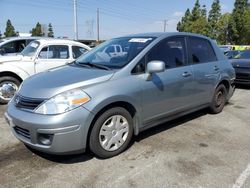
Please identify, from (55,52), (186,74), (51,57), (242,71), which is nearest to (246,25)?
(242,71)

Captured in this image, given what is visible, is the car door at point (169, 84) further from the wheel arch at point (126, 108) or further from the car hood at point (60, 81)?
the car hood at point (60, 81)

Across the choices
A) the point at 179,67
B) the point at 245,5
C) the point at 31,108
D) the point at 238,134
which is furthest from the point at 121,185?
the point at 245,5

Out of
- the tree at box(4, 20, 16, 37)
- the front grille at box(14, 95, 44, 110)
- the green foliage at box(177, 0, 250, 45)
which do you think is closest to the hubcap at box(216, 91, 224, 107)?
the front grille at box(14, 95, 44, 110)

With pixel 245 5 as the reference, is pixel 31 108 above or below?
below

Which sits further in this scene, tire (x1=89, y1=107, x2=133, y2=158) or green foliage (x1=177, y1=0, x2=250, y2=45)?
green foliage (x1=177, y1=0, x2=250, y2=45)

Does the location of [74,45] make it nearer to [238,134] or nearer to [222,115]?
[222,115]

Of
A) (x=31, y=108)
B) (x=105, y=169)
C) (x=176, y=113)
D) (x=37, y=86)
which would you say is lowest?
(x=105, y=169)

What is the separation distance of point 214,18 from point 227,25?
10.5 feet

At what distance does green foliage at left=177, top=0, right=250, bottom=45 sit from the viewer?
165 feet

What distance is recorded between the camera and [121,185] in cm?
308

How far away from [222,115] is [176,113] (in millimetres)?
1775

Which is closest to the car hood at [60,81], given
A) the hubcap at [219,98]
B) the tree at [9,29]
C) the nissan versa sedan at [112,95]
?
the nissan versa sedan at [112,95]

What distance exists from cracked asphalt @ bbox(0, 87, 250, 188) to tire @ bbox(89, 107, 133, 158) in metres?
0.14

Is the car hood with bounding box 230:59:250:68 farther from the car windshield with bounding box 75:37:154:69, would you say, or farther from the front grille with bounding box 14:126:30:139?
the front grille with bounding box 14:126:30:139
